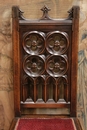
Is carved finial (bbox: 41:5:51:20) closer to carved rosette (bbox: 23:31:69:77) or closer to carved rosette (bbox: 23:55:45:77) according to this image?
carved rosette (bbox: 23:31:69:77)

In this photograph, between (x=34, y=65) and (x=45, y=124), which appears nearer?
(x=45, y=124)

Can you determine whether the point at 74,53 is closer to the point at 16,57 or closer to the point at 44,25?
the point at 44,25

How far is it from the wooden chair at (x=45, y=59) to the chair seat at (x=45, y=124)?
3 cm

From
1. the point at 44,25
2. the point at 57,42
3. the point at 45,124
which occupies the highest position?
the point at 44,25

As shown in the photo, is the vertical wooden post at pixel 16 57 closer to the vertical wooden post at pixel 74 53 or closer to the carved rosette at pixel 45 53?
the carved rosette at pixel 45 53

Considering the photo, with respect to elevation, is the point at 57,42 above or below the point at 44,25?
below

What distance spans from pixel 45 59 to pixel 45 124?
39 centimetres

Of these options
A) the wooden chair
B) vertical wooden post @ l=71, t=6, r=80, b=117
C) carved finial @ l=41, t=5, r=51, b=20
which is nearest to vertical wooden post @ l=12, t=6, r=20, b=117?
the wooden chair

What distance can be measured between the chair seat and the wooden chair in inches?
1.3

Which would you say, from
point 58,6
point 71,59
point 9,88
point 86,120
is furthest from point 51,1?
point 86,120

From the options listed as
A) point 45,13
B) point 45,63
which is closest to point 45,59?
point 45,63

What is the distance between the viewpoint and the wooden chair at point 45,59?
1188mm

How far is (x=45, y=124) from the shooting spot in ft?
3.69

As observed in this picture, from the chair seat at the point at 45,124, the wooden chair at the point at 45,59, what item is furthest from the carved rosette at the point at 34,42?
the chair seat at the point at 45,124
